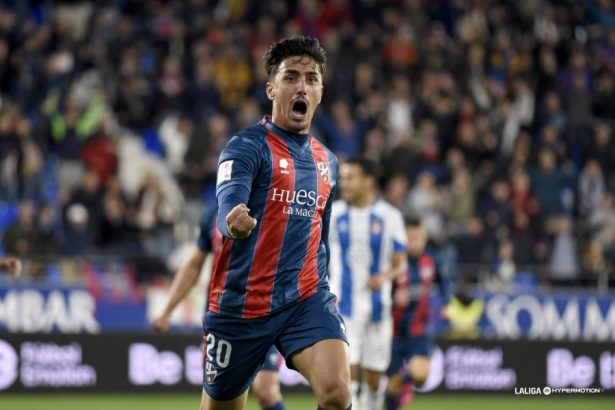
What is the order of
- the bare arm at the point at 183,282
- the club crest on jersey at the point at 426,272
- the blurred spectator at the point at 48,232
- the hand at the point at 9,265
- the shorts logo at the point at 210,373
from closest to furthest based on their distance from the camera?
the shorts logo at the point at 210,373 → the hand at the point at 9,265 → the bare arm at the point at 183,282 → the club crest on jersey at the point at 426,272 → the blurred spectator at the point at 48,232

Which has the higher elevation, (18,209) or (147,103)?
(147,103)

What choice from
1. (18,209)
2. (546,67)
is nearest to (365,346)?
(18,209)

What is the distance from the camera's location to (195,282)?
819 cm

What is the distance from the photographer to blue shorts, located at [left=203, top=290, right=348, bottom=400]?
6191 millimetres

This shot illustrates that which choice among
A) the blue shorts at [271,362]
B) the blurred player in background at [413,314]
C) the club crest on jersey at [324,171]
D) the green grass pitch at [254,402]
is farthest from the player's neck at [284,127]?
the green grass pitch at [254,402]

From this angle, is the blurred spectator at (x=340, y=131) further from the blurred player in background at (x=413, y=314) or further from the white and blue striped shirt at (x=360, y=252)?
the white and blue striped shirt at (x=360, y=252)

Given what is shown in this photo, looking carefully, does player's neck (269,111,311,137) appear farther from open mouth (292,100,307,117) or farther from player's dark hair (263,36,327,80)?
player's dark hair (263,36,327,80)

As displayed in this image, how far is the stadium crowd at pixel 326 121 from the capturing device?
16.6m

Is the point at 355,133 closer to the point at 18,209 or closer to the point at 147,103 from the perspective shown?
the point at 147,103

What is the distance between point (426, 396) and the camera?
47.1ft

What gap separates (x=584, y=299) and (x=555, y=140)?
11.5 ft

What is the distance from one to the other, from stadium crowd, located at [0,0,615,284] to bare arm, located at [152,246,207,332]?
25.0ft

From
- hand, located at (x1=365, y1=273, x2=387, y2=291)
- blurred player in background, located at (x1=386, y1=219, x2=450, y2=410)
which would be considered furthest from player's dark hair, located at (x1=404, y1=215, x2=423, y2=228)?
hand, located at (x1=365, y1=273, x2=387, y2=291)

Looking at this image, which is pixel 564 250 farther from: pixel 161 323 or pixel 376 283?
pixel 161 323
